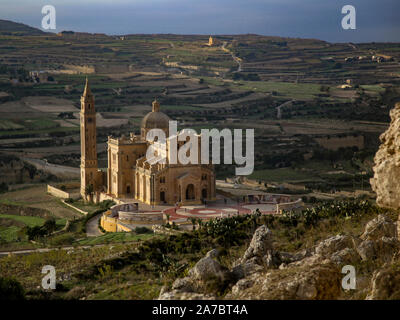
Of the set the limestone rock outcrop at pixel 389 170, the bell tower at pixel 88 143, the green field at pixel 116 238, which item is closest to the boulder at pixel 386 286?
the limestone rock outcrop at pixel 389 170

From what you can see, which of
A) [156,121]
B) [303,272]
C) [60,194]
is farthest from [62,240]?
[303,272]

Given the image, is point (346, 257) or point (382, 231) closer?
point (346, 257)

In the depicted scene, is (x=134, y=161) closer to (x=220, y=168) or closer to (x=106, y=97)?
(x=220, y=168)

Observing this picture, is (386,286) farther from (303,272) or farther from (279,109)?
(279,109)

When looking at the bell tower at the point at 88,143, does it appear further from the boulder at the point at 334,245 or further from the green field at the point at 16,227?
the boulder at the point at 334,245

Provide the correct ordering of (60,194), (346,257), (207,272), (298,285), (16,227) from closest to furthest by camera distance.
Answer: (298,285) < (207,272) < (346,257) < (16,227) < (60,194)

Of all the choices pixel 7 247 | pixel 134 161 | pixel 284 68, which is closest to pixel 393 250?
pixel 7 247

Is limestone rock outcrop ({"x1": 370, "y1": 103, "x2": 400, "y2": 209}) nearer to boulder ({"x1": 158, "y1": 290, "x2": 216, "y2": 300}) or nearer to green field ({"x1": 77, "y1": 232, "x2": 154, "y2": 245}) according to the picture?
boulder ({"x1": 158, "y1": 290, "x2": 216, "y2": 300})

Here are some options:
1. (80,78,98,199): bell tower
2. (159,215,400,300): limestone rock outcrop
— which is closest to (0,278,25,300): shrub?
(159,215,400,300): limestone rock outcrop
